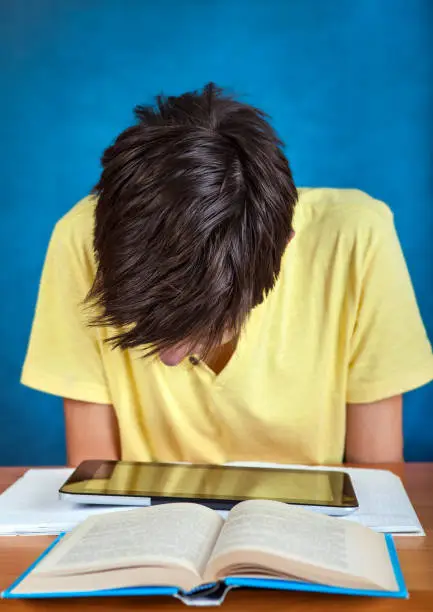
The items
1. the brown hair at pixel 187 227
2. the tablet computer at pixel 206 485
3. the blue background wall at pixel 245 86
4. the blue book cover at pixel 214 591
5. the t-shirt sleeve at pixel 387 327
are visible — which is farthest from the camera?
the blue background wall at pixel 245 86

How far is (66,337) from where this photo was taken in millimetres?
1090

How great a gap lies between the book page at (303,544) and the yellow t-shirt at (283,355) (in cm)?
34

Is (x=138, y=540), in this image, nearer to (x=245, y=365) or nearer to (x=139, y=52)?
(x=245, y=365)

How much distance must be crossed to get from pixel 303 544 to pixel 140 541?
0.14 metres

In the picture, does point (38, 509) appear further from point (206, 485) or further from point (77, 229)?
point (77, 229)

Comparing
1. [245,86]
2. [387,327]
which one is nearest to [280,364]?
[387,327]

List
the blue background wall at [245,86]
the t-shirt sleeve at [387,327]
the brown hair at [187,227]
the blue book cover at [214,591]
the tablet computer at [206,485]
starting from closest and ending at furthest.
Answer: the blue book cover at [214,591]
the brown hair at [187,227]
the tablet computer at [206,485]
the t-shirt sleeve at [387,327]
the blue background wall at [245,86]

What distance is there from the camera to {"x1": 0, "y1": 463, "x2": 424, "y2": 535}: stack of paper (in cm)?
78

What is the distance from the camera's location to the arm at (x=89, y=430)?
1.12 metres

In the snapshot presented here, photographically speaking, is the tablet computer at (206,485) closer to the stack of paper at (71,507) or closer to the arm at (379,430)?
the stack of paper at (71,507)

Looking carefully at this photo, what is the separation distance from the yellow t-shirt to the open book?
0.36 meters

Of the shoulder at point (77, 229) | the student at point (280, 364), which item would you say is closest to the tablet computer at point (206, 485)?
the student at point (280, 364)

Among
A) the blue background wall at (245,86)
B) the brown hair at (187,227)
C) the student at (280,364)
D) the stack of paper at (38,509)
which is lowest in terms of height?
the stack of paper at (38,509)

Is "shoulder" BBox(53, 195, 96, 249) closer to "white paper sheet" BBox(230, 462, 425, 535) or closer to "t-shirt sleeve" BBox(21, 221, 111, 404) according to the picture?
"t-shirt sleeve" BBox(21, 221, 111, 404)
